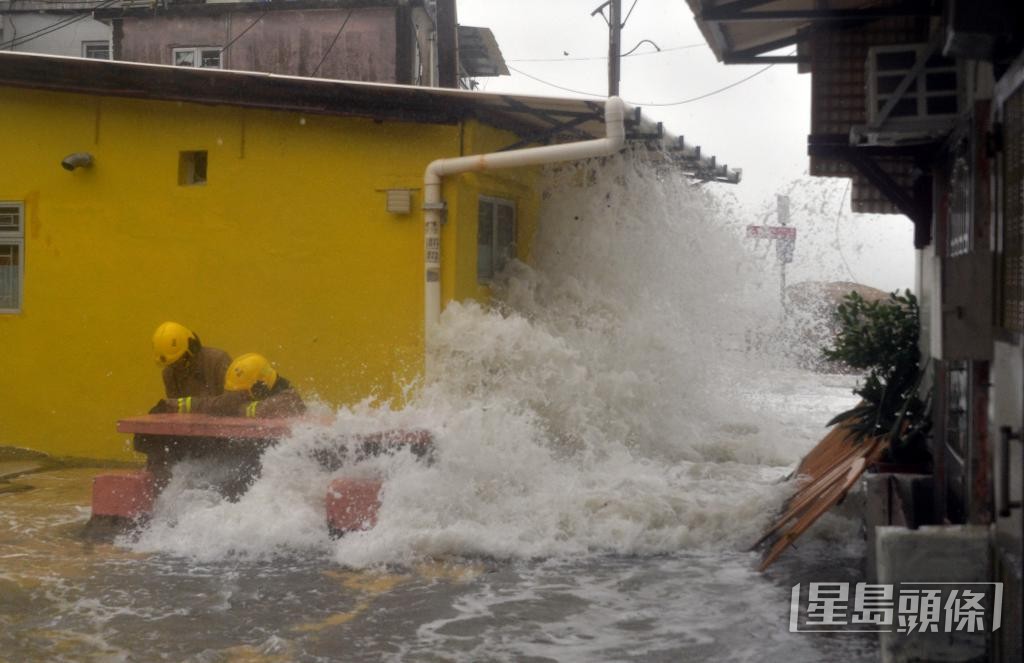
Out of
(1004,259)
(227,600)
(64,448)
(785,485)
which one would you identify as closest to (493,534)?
(227,600)

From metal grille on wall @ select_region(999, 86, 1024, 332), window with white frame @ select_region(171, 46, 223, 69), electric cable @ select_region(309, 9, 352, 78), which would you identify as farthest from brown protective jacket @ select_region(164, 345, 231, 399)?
window with white frame @ select_region(171, 46, 223, 69)

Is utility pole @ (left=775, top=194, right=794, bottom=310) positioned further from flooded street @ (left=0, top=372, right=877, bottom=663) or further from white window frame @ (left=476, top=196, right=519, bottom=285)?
flooded street @ (left=0, top=372, right=877, bottom=663)

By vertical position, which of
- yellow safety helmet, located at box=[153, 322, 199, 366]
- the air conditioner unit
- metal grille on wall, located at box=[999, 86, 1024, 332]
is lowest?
yellow safety helmet, located at box=[153, 322, 199, 366]

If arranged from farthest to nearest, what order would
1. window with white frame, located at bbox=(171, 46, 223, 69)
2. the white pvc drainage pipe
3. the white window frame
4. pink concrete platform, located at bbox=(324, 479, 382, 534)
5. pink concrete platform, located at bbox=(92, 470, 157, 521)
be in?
1. window with white frame, located at bbox=(171, 46, 223, 69)
2. the white window frame
3. the white pvc drainage pipe
4. pink concrete platform, located at bbox=(92, 470, 157, 521)
5. pink concrete platform, located at bbox=(324, 479, 382, 534)

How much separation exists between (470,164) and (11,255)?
545 cm

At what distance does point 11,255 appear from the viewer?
12812 mm

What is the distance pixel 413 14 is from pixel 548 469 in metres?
15.3

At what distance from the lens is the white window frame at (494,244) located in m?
12.2

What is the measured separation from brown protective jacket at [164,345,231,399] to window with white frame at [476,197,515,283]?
9.58ft

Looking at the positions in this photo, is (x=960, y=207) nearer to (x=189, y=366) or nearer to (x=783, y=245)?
(x=189, y=366)

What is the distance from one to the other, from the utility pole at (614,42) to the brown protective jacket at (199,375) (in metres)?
14.1

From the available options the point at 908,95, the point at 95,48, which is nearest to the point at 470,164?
the point at 908,95

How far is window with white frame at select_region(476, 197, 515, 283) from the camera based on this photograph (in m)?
12.4

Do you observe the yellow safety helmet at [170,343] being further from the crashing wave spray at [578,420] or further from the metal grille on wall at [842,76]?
the metal grille on wall at [842,76]
